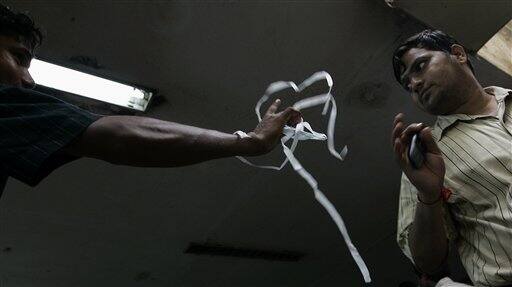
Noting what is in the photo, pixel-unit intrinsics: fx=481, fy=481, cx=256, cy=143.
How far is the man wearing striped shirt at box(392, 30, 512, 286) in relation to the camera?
4.48 feet

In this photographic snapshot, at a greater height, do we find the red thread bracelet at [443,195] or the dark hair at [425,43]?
the dark hair at [425,43]

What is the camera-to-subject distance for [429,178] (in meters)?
1.36

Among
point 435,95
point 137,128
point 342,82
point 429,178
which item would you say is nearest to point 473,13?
point 435,95

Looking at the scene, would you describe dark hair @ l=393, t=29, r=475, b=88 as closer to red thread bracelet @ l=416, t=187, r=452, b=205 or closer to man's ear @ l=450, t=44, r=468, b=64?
man's ear @ l=450, t=44, r=468, b=64

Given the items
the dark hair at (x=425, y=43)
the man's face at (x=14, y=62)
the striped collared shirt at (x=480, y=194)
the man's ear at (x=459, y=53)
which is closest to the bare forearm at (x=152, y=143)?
the man's face at (x=14, y=62)

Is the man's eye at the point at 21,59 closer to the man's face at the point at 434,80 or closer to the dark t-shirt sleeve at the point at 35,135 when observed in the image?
the dark t-shirt sleeve at the point at 35,135

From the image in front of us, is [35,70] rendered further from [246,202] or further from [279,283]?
[279,283]

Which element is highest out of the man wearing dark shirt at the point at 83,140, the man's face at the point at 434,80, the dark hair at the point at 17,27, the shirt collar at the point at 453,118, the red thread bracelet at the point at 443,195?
the dark hair at the point at 17,27

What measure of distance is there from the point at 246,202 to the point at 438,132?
5.03ft

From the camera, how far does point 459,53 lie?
1.92 metres

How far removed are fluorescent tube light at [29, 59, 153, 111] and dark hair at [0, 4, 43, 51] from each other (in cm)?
56

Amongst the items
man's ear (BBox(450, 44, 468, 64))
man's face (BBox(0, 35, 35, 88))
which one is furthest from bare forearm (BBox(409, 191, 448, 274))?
man's face (BBox(0, 35, 35, 88))

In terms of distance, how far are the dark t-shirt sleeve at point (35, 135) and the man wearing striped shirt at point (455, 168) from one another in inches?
33.9

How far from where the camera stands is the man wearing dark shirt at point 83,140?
3.22 feet
